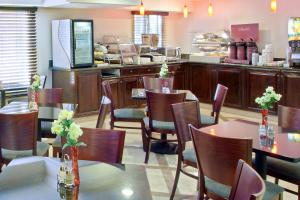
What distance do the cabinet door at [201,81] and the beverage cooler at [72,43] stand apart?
2.34 meters

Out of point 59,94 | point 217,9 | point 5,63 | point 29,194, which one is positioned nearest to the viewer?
point 29,194

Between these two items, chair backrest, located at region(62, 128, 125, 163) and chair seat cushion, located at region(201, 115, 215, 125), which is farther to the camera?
chair seat cushion, located at region(201, 115, 215, 125)

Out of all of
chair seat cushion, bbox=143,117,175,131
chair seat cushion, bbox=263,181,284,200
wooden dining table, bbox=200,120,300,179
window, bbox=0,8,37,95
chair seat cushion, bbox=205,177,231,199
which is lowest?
chair seat cushion, bbox=263,181,284,200

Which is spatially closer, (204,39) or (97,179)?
(97,179)

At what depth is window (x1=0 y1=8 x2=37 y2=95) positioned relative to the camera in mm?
6777

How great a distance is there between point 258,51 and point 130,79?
8.56ft

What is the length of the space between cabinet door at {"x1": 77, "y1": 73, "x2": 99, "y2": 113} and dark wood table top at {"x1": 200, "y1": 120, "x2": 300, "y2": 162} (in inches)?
162

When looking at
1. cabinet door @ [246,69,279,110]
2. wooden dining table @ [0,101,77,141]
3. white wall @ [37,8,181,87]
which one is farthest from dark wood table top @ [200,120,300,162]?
white wall @ [37,8,181,87]

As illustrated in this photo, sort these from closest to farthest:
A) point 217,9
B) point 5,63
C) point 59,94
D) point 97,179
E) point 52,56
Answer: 1. point 97,179
2. point 59,94
3. point 5,63
4. point 52,56
5. point 217,9

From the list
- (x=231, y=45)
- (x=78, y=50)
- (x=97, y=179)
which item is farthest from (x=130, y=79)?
(x=97, y=179)

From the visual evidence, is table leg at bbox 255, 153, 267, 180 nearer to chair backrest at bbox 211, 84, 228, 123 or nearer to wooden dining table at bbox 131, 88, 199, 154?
chair backrest at bbox 211, 84, 228, 123

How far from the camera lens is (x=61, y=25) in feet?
23.2

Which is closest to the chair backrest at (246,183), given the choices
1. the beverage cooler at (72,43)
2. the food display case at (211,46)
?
the beverage cooler at (72,43)

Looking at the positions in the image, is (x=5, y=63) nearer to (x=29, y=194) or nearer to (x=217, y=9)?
(x=217, y=9)
